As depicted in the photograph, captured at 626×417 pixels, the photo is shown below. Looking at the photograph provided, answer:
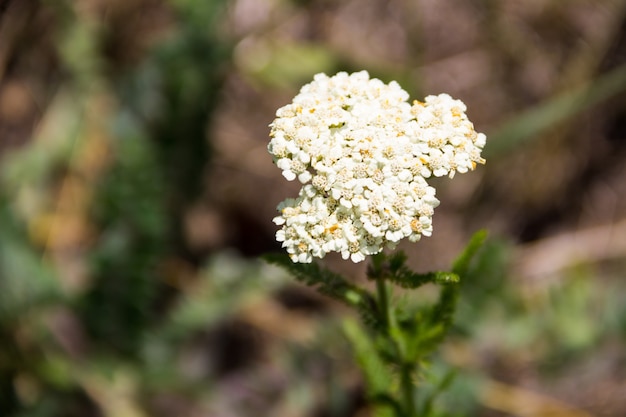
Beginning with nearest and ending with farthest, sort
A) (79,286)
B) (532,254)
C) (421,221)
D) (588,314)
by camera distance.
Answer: (421,221), (588,314), (79,286), (532,254)

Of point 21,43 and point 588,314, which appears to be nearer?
point 588,314

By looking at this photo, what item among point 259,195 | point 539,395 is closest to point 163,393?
point 259,195

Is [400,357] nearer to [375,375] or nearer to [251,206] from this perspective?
[375,375]

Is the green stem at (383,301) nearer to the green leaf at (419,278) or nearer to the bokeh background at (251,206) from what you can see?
the green leaf at (419,278)

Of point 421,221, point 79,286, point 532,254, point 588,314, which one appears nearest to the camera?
point 421,221

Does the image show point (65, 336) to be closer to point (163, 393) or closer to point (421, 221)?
point (163, 393)

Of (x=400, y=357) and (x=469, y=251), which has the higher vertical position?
(x=469, y=251)

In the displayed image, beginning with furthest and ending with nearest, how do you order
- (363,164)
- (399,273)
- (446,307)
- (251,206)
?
(251,206) < (446,307) < (399,273) < (363,164)

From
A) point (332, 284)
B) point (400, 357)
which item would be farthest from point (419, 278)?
point (400, 357)
